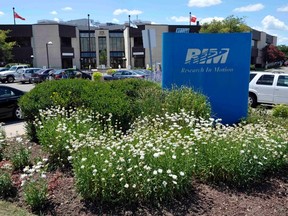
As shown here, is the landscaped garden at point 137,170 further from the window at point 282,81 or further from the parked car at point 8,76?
the parked car at point 8,76

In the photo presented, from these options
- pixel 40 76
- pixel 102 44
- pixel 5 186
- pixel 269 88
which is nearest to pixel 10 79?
pixel 40 76

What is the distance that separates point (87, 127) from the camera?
5586 millimetres

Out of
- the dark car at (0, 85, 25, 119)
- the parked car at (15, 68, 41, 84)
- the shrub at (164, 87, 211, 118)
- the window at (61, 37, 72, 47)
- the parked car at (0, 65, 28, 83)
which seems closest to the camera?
the shrub at (164, 87, 211, 118)

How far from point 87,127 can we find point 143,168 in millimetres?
2112

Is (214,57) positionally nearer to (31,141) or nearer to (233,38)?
(233,38)

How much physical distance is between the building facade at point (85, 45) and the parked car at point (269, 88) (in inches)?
1316

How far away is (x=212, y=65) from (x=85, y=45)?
6053 centimetres

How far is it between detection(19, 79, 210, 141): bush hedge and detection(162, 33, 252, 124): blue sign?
2.88ft

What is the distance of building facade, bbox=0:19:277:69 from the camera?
181 feet

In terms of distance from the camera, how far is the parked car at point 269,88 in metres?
13.2

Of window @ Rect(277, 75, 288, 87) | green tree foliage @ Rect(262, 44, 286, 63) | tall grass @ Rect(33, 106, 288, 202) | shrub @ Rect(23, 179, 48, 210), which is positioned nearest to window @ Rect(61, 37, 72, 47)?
green tree foliage @ Rect(262, 44, 286, 63)

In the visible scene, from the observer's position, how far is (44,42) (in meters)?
55.8

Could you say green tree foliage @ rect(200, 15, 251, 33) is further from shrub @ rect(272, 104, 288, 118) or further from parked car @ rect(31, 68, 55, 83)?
shrub @ rect(272, 104, 288, 118)

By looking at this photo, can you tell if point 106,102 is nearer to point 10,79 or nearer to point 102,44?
point 10,79
